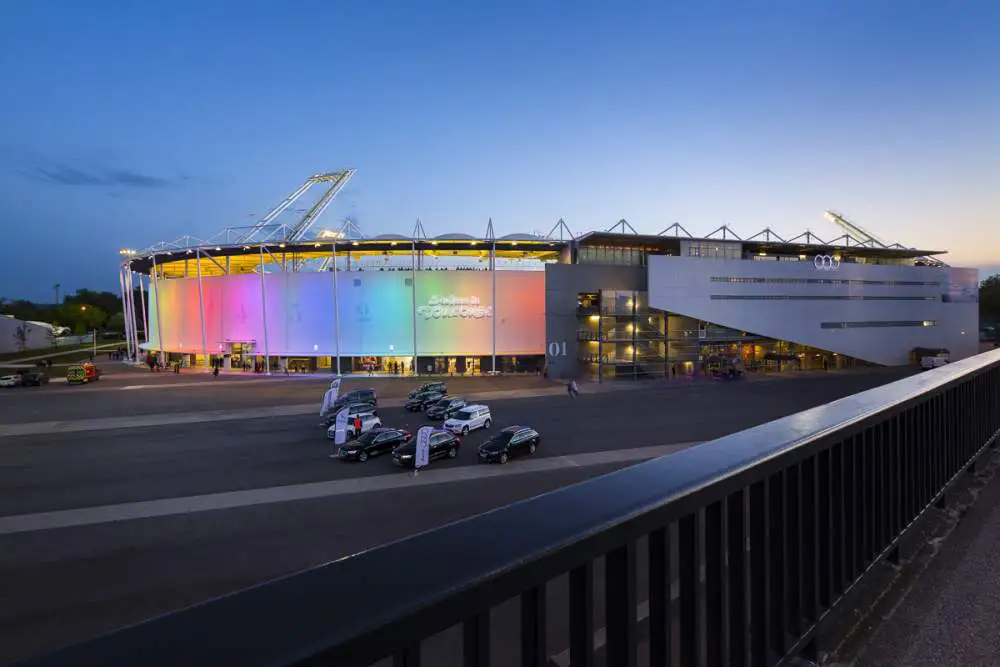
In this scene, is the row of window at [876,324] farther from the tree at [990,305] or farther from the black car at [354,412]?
the tree at [990,305]

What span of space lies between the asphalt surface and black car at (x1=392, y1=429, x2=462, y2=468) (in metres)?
0.40

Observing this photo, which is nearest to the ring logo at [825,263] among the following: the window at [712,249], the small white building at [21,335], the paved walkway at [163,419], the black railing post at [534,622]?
the window at [712,249]

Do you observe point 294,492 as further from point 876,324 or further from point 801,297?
point 876,324

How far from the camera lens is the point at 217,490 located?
13672 mm

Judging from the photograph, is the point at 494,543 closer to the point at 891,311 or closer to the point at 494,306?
the point at 494,306

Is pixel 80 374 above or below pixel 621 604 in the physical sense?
below

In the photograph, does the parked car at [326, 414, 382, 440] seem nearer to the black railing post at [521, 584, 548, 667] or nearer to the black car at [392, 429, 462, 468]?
the black car at [392, 429, 462, 468]

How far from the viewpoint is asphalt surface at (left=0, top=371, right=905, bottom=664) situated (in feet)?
27.7

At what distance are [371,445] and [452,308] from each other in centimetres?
2941

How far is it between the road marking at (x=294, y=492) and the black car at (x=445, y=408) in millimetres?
7718

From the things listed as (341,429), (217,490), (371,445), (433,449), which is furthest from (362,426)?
(217,490)

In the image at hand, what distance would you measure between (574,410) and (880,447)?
2299 centimetres

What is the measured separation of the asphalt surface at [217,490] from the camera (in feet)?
27.7

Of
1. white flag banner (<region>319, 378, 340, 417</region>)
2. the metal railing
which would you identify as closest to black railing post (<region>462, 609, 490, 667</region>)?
the metal railing
